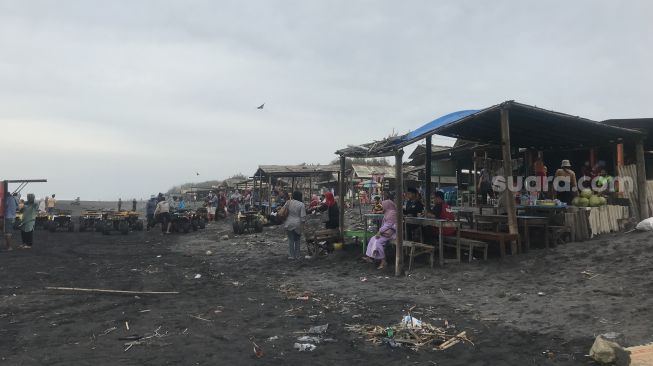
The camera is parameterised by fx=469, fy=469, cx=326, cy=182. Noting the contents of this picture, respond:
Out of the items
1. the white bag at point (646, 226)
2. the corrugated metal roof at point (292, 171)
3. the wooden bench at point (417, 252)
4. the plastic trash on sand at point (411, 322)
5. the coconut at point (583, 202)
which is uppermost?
the corrugated metal roof at point (292, 171)

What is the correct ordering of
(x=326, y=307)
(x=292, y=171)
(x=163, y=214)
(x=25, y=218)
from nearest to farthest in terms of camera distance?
(x=326, y=307)
(x=25, y=218)
(x=163, y=214)
(x=292, y=171)

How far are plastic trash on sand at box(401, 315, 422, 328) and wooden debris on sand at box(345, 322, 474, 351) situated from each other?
1 centimetres

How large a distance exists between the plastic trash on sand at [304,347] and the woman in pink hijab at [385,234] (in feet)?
16.9

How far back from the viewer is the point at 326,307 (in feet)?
23.7

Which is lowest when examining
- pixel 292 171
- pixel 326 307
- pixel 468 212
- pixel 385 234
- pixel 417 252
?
pixel 326 307

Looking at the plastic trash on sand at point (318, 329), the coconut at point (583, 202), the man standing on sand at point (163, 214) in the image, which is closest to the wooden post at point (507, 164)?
the coconut at point (583, 202)

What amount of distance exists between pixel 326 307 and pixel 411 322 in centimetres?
167

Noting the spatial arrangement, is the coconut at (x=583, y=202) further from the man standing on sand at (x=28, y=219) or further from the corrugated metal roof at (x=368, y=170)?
the corrugated metal roof at (x=368, y=170)

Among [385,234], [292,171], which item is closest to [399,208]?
[385,234]

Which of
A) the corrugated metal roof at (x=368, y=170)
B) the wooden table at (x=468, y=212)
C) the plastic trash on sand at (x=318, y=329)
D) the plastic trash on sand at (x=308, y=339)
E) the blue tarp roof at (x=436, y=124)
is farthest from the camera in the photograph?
the corrugated metal roof at (x=368, y=170)

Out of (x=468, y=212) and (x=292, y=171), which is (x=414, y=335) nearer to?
(x=468, y=212)

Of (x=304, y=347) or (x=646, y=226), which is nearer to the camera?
(x=304, y=347)

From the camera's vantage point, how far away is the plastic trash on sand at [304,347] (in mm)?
5173

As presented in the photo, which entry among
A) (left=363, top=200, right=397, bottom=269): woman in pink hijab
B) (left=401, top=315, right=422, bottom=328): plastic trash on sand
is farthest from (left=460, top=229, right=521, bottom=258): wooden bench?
(left=401, top=315, right=422, bottom=328): plastic trash on sand
